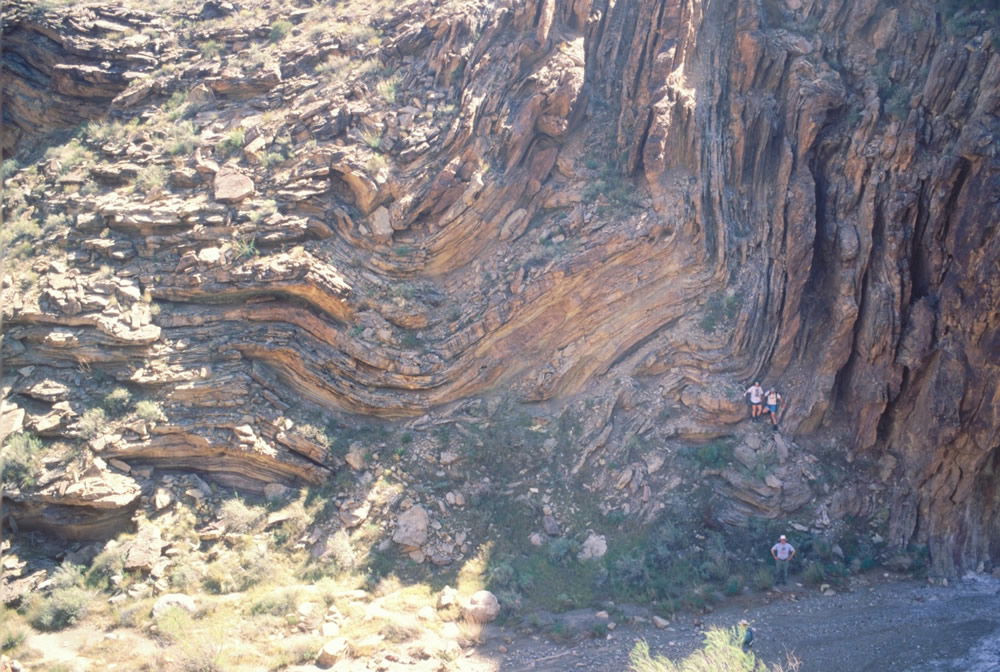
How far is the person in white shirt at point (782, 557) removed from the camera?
11.3 m

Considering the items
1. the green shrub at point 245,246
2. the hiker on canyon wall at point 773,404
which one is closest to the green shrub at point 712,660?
the hiker on canyon wall at point 773,404

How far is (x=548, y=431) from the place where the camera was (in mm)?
13531

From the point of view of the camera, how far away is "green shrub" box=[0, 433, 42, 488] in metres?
11.6

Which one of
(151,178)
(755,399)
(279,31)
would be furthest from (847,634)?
(279,31)

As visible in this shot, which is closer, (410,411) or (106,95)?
(410,411)

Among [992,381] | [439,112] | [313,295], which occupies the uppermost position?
[439,112]

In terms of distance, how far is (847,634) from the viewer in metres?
9.98

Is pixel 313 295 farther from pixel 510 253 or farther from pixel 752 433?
pixel 752 433

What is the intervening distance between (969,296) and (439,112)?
1077 cm

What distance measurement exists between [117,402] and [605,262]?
9.49 m

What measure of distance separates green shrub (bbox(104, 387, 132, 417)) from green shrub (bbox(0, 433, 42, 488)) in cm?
134

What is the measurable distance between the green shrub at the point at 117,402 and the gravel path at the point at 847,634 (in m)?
7.59

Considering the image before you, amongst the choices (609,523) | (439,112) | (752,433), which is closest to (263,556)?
(609,523)

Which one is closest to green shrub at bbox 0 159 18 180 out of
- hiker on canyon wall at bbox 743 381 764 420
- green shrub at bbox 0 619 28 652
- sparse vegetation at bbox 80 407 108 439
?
sparse vegetation at bbox 80 407 108 439
